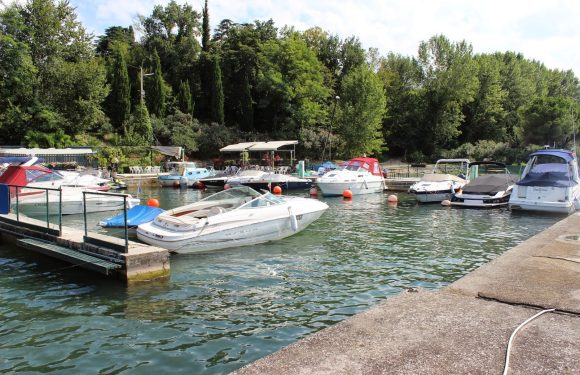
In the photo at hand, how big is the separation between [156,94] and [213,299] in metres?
53.2

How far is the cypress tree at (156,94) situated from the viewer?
57756 mm

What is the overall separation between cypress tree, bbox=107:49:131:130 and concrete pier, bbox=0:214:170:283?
149 feet

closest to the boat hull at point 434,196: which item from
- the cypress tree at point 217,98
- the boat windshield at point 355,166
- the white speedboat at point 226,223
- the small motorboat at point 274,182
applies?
the boat windshield at point 355,166

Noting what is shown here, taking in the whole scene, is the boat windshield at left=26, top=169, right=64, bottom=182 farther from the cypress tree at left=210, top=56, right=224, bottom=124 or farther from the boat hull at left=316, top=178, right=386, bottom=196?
the cypress tree at left=210, top=56, right=224, bottom=124

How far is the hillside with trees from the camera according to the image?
4931cm

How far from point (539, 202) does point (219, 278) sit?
16513mm

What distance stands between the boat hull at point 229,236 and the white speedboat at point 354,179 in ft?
47.6

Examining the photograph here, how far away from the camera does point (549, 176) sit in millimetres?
21672

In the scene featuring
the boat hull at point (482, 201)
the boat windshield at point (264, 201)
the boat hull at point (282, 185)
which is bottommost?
the boat hull at point (482, 201)

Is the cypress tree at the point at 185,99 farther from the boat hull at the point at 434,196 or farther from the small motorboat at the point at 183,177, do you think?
the boat hull at the point at 434,196

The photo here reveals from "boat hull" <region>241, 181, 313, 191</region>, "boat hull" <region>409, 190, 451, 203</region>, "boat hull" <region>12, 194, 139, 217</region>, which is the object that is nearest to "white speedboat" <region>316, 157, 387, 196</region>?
"boat hull" <region>241, 181, 313, 191</region>

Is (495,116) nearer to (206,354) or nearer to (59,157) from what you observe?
(59,157)

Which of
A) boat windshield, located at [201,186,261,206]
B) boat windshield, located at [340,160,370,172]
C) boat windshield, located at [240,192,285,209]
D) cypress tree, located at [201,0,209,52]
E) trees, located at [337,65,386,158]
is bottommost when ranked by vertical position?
boat windshield, located at [240,192,285,209]

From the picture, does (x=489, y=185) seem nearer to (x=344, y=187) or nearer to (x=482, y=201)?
(x=482, y=201)
